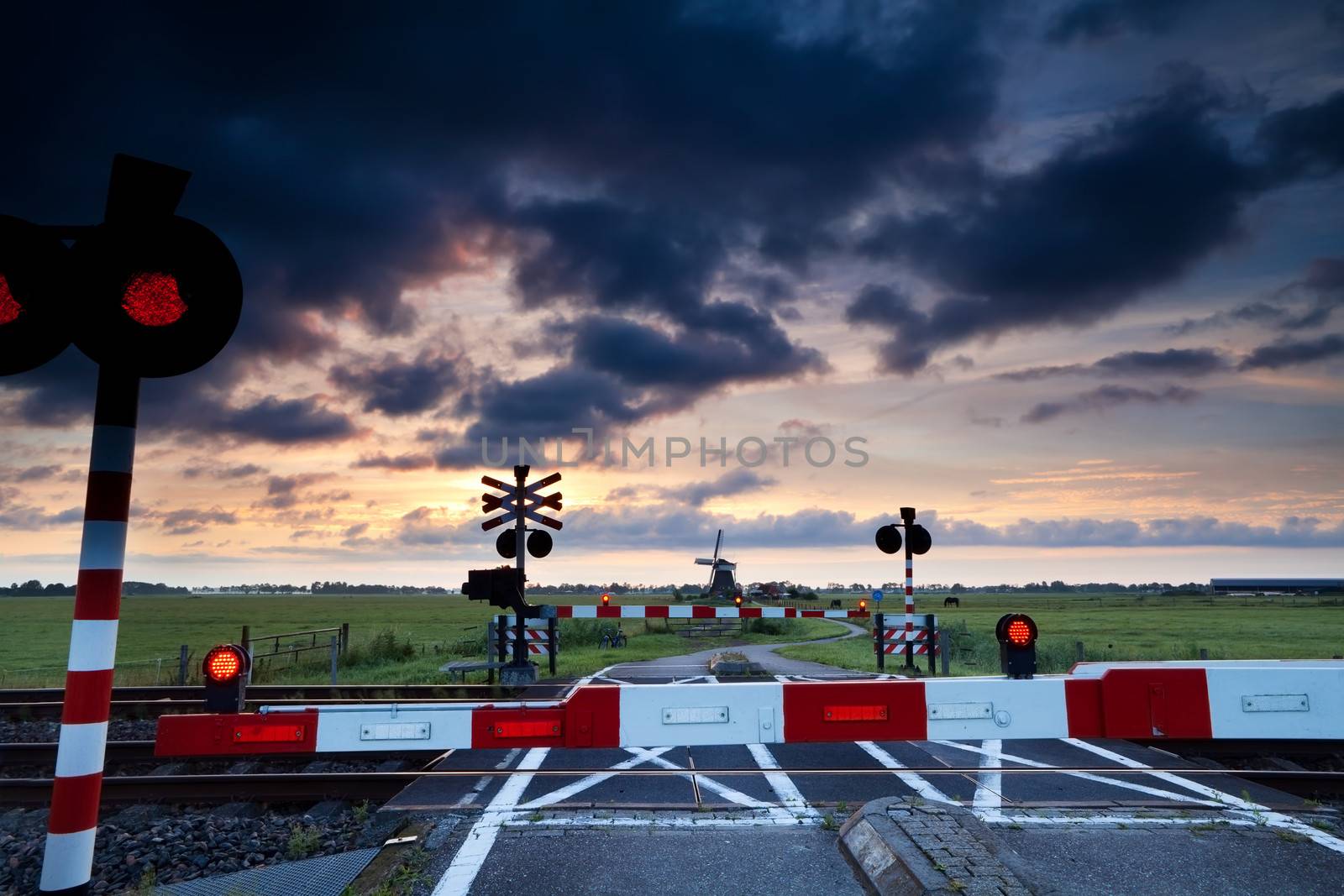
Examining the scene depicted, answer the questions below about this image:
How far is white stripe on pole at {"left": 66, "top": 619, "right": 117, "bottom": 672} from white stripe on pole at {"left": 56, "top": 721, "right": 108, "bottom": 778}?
0.22m

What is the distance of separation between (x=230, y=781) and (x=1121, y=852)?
6.62m

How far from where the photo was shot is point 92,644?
9.74 feet

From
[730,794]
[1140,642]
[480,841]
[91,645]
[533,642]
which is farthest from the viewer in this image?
[1140,642]

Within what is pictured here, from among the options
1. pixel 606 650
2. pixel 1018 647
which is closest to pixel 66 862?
pixel 1018 647

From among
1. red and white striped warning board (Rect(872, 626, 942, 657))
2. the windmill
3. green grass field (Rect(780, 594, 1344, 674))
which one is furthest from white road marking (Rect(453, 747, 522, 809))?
the windmill

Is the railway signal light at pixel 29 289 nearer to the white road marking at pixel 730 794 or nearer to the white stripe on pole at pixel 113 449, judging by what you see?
the white stripe on pole at pixel 113 449

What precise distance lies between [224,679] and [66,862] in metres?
2.20

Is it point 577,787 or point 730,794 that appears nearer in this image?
point 730,794

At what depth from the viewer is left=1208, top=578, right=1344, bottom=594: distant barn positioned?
14088 centimetres

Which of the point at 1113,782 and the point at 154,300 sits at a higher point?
the point at 154,300

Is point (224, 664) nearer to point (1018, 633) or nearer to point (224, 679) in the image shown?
point (224, 679)

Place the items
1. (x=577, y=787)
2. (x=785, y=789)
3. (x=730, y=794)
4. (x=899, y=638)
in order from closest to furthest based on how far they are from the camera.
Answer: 1. (x=730, y=794)
2. (x=785, y=789)
3. (x=577, y=787)
4. (x=899, y=638)

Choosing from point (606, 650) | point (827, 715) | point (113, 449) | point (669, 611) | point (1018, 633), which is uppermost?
point (113, 449)

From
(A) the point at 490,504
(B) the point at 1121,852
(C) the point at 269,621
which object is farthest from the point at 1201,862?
(C) the point at 269,621
